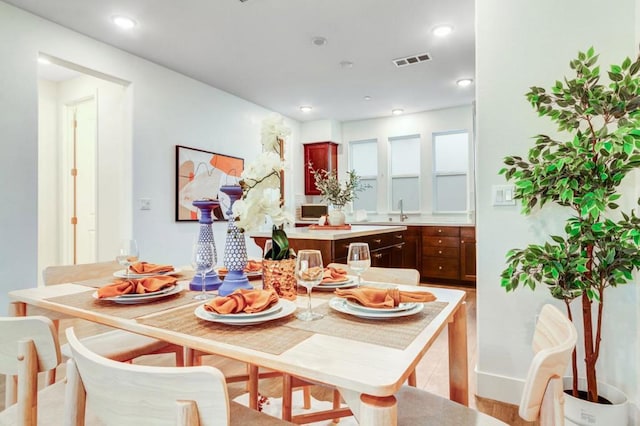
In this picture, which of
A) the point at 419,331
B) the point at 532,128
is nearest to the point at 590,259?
the point at 532,128

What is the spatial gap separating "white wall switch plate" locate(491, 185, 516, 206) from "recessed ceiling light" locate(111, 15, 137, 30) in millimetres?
3024

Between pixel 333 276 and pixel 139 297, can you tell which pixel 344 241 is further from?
pixel 139 297

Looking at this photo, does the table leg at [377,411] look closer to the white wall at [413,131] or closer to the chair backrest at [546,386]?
the chair backrest at [546,386]

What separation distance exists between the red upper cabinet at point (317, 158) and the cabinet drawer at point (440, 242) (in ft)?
6.68

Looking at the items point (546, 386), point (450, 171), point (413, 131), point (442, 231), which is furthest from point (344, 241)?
point (413, 131)

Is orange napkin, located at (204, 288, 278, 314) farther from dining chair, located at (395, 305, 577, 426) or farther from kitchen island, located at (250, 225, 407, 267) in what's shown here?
kitchen island, located at (250, 225, 407, 267)

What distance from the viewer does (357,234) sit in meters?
2.98

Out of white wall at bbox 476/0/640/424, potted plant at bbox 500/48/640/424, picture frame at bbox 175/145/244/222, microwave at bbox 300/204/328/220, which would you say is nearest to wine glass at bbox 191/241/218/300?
potted plant at bbox 500/48/640/424

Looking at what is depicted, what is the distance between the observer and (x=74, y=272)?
165cm

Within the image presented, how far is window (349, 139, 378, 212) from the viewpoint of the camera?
20.3 ft

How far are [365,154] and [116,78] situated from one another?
158 inches

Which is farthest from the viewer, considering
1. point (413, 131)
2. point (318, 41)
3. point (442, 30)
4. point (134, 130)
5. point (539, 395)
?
point (413, 131)

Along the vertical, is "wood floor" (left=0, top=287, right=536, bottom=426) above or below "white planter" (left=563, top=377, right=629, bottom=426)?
below

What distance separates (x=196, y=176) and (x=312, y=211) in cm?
227
